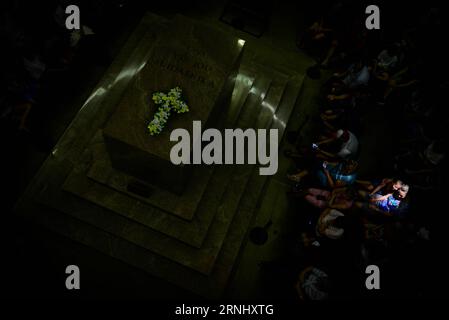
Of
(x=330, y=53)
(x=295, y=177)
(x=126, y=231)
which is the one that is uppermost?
(x=330, y=53)

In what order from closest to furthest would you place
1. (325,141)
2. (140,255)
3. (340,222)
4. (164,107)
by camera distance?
(164,107)
(340,222)
(140,255)
(325,141)

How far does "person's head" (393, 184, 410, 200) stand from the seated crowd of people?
0.05 ft

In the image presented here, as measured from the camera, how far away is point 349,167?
630 centimetres

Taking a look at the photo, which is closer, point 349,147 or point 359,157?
point 349,147

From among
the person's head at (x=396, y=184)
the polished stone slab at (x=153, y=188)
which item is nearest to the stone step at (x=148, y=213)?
the polished stone slab at (x=153, y=188)

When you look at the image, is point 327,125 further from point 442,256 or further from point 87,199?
point 87,199

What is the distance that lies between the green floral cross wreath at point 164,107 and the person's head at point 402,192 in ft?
12.1

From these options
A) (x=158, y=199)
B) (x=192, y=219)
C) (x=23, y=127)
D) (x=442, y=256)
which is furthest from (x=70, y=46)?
(x=442, y=256)

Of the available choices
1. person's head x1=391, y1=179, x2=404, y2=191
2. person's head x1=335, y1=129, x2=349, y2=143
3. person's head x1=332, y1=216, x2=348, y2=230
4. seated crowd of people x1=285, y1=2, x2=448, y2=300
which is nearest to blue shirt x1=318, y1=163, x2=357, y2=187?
seated crowd of people x1=285, y1=2, x2=448, y2=300

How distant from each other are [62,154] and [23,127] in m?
0.73

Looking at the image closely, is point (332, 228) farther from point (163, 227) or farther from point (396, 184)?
point (163, 227)

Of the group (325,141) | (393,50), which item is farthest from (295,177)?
(393,50)

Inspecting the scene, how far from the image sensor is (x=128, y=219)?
5.94 m

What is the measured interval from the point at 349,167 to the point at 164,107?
3.26m
